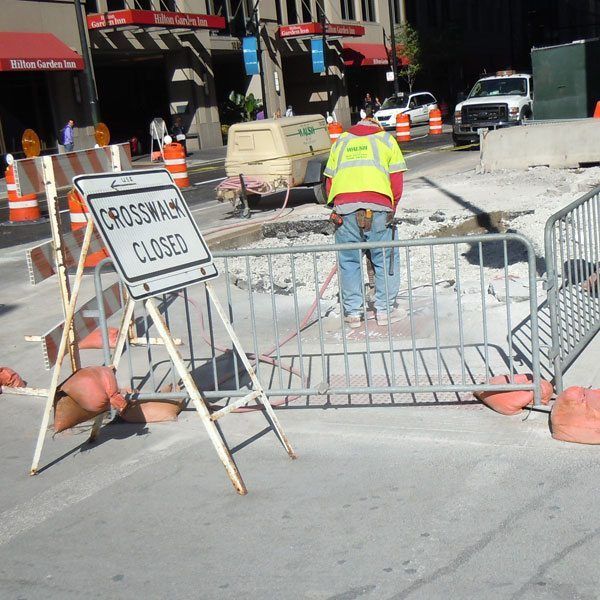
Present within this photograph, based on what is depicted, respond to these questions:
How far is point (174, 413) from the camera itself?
238 inches

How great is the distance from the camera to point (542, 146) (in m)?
19.1

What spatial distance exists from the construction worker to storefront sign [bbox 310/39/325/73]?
4098cm

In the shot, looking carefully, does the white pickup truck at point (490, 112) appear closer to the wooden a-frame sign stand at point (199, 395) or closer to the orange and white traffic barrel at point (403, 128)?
the orange and white traffic barrel at point (403, 128)

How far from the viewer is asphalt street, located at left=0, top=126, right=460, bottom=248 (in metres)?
16.1

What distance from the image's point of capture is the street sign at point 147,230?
4.95 meters

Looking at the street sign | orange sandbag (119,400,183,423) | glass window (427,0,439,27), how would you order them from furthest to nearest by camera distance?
glass window (427,0,439,27), orange sandbag (119,400,183,423), the street sign

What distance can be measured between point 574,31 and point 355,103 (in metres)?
27.2

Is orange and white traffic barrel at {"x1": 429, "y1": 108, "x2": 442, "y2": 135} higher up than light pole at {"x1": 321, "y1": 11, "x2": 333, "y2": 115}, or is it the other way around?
light pole at {"x1": 321, "y1": 11, "x2": 333, "y2": 115}

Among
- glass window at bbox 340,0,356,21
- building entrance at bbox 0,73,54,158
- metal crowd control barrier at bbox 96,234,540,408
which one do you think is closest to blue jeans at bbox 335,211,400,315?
metal crowd control barrier at bbox 96,234,540,408

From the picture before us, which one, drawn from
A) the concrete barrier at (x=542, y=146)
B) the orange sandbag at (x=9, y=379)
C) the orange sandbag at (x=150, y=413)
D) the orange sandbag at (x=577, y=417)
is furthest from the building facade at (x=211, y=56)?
the orange sandbag at (x=577, y=417)

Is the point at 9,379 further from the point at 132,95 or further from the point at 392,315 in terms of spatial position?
the point at 132,95

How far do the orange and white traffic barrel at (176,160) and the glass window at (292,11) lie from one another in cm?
3042

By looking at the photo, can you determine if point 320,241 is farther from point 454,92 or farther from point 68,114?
point 454,92

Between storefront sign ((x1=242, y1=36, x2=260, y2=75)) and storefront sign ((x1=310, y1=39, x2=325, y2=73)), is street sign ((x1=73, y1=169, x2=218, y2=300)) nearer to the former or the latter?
storefront sign ((x1=242, y1=36, x2=260, y2=75))
